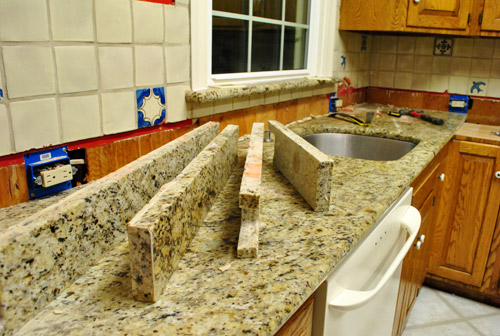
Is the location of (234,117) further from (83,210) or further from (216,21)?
(83,210)

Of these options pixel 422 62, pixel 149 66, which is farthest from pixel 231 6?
pixel 422 62

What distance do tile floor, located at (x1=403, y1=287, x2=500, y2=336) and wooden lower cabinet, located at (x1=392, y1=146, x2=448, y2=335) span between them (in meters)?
0.19

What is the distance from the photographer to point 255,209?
0.69 metres

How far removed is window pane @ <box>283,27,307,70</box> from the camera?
1.84 meters

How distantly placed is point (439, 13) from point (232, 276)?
187cm

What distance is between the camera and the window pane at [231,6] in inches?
54.6

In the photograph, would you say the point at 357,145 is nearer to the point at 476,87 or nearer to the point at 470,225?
the point at 470,225

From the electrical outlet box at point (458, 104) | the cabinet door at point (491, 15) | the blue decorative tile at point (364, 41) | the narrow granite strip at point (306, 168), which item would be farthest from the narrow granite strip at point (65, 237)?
the electrical outlet box at point (458, 104)

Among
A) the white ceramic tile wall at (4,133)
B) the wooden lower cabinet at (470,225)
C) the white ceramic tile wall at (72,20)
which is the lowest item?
the wooden lower cabinet at (470,225)

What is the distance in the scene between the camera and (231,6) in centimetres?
146

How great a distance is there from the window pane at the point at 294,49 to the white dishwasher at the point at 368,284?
0.95 metres

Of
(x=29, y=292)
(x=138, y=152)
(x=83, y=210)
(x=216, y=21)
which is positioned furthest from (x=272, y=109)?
(x=29, y=292)

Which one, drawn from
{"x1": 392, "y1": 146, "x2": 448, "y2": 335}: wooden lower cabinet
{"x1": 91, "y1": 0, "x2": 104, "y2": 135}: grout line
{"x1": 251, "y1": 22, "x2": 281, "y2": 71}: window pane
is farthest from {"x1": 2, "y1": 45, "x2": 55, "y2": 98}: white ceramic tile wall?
{"x1": 392, "y1": 146, "x2": 448, "y2": 335}: wooden lower cabinet

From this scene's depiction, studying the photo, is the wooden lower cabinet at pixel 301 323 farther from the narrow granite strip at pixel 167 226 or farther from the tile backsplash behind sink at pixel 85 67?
the tile backsplash behind sink at pixel 85 67
